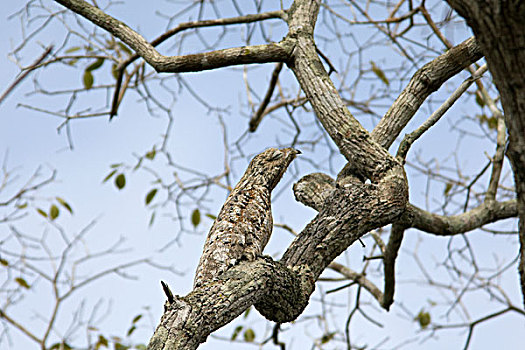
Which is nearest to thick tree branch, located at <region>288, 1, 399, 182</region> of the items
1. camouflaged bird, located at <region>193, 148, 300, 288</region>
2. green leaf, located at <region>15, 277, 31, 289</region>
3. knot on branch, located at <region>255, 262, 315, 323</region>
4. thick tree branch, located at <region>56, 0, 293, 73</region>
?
thick tree branch, located at <region>56, 0, 293, 73</region>

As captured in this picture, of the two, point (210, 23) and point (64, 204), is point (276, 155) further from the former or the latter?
point (64, 204)

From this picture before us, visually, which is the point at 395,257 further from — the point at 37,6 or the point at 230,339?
the point at 37,6

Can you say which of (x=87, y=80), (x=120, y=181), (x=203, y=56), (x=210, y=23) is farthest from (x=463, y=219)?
(x=87, y=80)

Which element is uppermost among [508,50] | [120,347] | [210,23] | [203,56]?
[210,23]

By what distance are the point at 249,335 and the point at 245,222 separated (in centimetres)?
220

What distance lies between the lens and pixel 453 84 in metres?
4.57

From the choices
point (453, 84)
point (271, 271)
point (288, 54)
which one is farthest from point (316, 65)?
point (453, 84)

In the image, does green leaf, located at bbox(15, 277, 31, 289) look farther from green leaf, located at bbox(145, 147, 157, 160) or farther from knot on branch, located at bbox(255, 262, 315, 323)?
knot on branch, located at bbox(255, 262, 315, 323)

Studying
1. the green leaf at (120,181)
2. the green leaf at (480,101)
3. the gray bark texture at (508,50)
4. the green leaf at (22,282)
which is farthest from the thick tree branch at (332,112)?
the green leaf at (22,282)

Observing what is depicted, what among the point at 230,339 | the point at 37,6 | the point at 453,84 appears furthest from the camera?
the point at 453,84

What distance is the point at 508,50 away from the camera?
1297 millimetres

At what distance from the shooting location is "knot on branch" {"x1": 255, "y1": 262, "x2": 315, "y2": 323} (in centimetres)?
189

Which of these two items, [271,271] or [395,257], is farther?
[395,257]

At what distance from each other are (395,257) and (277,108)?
1.63 m
